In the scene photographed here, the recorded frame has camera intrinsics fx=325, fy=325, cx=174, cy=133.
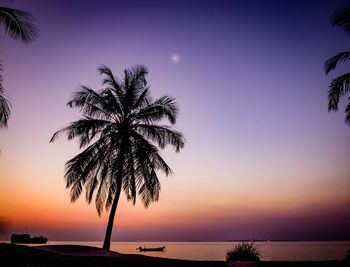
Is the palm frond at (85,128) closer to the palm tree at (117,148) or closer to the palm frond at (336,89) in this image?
the palm tree at (117,148)

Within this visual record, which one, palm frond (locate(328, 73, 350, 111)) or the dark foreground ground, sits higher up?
palm frond (locate(328, 73, 350, 111))

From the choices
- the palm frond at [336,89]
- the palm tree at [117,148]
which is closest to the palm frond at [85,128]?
the palm tree at [117,148]

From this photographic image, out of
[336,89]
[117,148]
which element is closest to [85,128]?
[117,148]

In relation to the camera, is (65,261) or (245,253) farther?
(245,253)

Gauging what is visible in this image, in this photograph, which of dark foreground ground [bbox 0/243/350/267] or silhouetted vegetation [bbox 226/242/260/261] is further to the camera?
silhouetted vegetation [bbox 226/242/260/261]

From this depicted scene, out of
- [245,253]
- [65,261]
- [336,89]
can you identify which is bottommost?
[65,261]

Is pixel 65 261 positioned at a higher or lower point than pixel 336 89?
lower

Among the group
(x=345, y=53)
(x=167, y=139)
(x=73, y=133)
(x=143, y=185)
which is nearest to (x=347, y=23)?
(x=345, y=53)

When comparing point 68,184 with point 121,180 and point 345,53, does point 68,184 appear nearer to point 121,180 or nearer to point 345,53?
point 121,180

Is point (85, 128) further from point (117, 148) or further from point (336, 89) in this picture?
point (336, 89)

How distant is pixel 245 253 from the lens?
13.5 metres

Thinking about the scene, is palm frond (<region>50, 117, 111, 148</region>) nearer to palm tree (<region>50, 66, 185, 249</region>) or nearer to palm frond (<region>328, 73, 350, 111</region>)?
palm tree (<region>50, 66, 185, 249</region>)

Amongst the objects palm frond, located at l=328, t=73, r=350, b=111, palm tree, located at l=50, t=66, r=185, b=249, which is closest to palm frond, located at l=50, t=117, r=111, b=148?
palm tree, located at l=50, t=66, r=185, b=249

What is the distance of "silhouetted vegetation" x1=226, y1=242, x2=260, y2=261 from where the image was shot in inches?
525
